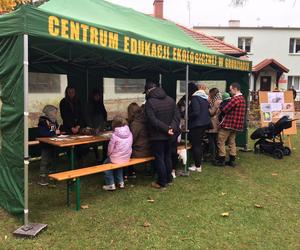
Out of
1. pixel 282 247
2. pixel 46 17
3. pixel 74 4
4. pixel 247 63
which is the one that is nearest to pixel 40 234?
pixel 46 17

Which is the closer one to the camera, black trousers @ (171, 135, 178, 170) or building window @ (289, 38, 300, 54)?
black trousers @ (171, 135, 178, 170)

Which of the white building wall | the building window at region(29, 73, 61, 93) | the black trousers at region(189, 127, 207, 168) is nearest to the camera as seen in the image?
the black trousers at region(189, 127, 207, 168)

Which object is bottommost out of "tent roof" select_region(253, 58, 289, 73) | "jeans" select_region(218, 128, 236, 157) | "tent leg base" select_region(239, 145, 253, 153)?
"tent leg base" select_region(239, 145, 253, 153)

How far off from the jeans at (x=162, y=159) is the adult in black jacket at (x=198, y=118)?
118 centimetres

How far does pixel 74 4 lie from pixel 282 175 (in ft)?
17.3

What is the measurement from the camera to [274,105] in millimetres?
10102

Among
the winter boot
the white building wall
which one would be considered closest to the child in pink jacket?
the winter boot

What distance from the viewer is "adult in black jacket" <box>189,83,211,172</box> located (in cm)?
724

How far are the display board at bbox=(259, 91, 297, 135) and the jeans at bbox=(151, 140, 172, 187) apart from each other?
4.54 meters

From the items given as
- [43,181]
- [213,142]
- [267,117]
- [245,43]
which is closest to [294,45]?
[245,43]

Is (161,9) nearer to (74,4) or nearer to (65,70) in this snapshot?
(65,70)

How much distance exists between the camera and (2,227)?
14.7 ft

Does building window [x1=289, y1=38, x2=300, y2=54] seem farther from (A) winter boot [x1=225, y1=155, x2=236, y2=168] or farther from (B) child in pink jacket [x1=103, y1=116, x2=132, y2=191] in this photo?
(B) child in pink jacket [x1=103, y1=116, x2=132, y2=191]

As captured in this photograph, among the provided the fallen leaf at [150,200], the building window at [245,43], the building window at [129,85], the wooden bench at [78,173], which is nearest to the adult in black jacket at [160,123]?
the wooden bench at [78,173]
